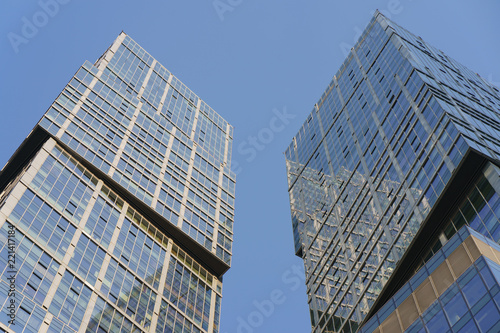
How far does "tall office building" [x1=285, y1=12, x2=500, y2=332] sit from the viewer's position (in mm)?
37188

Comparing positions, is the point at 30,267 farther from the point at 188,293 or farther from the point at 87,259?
the point at 188,293

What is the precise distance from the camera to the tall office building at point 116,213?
2280 inches

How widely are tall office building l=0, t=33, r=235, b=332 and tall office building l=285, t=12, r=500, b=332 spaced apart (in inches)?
580

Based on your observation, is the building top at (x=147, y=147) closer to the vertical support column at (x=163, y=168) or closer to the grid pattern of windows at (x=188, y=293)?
the vertical support column at (x=163, y=168)

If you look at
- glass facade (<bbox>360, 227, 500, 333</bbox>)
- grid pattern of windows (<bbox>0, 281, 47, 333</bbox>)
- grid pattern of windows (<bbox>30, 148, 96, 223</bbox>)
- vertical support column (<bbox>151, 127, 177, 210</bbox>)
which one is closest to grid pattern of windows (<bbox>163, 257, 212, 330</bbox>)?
vertical support column (<bbox>151, 127, 177, 210</bbox>)

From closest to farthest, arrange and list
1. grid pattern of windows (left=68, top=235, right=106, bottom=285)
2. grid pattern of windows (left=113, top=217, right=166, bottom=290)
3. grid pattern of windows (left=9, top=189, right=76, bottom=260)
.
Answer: grid pattern of windows (left=9, top=189, right=76, bottom=260)
grid pattern of windows (left=68, top=235, right=106, bottom=285)
grid pattern of windows (left=113, top=217, right=166, bottom=290)

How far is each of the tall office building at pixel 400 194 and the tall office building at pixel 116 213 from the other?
14743mm

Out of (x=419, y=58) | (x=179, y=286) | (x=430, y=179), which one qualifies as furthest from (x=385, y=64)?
(x=179, y=286)

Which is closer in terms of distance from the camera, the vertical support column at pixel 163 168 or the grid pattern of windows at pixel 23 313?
the grid pattern of windows at pixel 23 313

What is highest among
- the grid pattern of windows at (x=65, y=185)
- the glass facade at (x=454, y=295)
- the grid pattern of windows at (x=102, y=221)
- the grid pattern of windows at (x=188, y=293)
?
the glass facade at (x=454, y=295)

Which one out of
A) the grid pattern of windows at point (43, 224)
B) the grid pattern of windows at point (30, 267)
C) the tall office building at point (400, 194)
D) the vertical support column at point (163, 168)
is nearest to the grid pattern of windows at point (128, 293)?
the grid pattern of windows at point (43, 224)

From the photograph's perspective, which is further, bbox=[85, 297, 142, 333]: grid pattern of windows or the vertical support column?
the vertical support column

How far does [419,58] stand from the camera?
8050cm

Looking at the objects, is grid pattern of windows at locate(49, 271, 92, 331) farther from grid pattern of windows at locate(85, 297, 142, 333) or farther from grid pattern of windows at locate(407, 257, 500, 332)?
grid pattern of windows at locate(407, 257, 500, 332)
